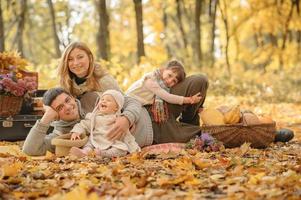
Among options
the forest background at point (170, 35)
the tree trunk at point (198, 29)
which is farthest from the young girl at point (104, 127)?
the tree trunk at point (198, 29)

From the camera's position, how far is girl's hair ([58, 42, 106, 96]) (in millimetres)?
5387

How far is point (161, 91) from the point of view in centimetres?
550

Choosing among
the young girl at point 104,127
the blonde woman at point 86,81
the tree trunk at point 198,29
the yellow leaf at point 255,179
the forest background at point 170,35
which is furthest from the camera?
the tree trunk at point 198,29

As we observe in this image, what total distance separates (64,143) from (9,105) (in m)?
1.86

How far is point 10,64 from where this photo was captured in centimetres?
691

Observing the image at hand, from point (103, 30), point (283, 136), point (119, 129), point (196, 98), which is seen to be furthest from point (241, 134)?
point (103, 30)

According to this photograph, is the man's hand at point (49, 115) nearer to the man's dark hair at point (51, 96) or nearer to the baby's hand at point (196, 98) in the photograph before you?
the man's dark hair at point (51, 96)

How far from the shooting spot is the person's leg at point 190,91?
18.0 ft

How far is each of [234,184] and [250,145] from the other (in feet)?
7.70

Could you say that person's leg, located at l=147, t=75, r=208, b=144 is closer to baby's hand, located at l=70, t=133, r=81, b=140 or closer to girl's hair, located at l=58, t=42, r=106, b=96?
girl's hair, located at l=58, t=42, r=106, b=96

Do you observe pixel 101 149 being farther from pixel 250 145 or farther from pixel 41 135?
pixel 250 145

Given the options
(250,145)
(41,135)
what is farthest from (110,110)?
(250,145)

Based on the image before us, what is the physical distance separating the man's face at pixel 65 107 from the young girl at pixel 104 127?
163 mm

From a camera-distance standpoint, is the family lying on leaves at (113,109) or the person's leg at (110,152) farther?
the family lying on leaves at (113,109)
